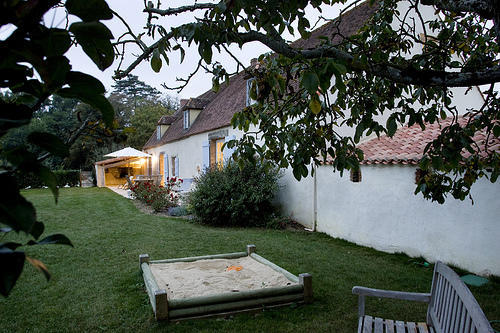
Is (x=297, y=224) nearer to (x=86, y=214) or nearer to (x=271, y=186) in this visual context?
(x=271, y=186)

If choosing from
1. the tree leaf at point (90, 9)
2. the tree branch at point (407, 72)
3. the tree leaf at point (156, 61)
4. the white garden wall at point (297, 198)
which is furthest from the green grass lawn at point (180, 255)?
the tree leaf at point (90, 9)

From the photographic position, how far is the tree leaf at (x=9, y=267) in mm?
453

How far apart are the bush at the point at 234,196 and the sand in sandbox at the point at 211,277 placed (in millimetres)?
3814

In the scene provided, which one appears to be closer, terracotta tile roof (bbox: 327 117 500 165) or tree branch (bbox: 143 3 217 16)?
tree branch (bbox: 143 3 217 16)

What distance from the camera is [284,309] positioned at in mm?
4273

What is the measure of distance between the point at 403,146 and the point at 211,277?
201 inches

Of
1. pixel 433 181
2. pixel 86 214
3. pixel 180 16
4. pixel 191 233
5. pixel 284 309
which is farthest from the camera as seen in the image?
pixel 86 214

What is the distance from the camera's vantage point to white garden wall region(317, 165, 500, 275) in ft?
17.7

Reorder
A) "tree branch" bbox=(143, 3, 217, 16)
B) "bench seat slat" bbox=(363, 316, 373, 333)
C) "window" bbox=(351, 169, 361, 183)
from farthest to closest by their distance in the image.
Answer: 1. "window" bbox=(351, 169, 361, 183)
2. "bench seat slat" bbox=(363, 316, 373, 333)
3. "tree branch" bbox=(143, 3, 217, 16)

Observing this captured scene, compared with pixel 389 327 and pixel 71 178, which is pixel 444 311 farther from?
pixel 71 178

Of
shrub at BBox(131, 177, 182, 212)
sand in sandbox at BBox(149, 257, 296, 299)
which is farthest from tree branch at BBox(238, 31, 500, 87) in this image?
→ shrub at BBox(131, 177, 182, 212)

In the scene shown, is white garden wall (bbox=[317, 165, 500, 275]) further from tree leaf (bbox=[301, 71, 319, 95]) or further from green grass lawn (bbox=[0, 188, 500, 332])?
tree leaf (bbox=[301, 71, 319, 95])

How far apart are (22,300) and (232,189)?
233 inches

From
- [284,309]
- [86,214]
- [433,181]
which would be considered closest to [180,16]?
[433,181]
